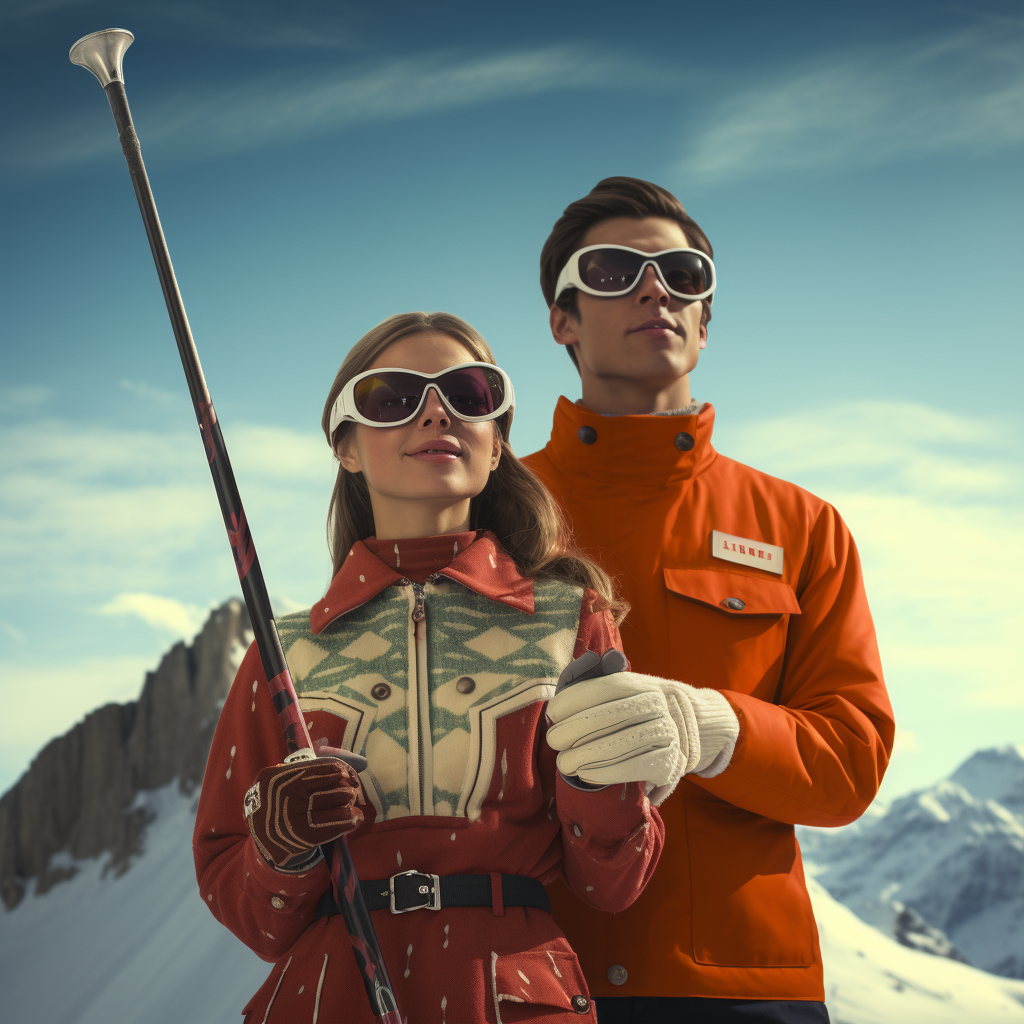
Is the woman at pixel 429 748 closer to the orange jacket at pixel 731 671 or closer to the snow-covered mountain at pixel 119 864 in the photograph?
the orange jacket at pixel 731 671

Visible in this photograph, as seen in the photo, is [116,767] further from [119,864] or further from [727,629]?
[727,629]

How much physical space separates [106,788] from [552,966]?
35578 mm

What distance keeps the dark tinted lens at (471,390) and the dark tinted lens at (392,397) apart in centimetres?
6

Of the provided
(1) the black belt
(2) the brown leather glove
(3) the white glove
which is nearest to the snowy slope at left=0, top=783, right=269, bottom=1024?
(1) the black belt

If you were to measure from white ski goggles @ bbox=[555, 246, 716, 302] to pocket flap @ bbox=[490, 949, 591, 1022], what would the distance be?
1.92 metres

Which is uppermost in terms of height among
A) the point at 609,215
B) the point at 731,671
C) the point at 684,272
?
the point at 609,215

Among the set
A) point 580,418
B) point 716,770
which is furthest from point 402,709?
point 580,418

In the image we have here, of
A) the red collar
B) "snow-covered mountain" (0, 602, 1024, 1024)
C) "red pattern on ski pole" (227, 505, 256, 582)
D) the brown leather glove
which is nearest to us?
the brown leather glove

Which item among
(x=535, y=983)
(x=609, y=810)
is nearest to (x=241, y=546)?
(x=609, y=810)

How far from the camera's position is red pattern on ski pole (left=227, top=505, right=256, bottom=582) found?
2.12 meters

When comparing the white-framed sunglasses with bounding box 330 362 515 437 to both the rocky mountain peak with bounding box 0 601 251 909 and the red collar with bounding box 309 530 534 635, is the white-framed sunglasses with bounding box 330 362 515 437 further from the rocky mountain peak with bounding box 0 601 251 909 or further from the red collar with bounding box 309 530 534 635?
the rocky mountain peak with bounding box 0 601 251 909

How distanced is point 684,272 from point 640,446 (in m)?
0.56

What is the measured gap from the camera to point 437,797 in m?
2.12

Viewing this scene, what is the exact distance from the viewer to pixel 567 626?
7.64ft
